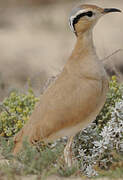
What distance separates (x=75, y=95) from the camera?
359 centimetres

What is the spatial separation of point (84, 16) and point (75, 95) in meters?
0.66

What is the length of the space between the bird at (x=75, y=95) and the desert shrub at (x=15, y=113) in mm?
927

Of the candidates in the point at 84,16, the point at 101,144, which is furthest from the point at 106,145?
the point at 84,16

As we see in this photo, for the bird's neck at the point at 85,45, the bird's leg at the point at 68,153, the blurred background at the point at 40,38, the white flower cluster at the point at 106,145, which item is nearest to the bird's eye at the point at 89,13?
the bird's neck at the point at 85,45

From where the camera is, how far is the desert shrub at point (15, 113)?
4664mm

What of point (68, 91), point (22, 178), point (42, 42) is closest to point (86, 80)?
point (68, 91)

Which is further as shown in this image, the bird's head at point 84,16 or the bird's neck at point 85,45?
the bird's neck at point 85,45

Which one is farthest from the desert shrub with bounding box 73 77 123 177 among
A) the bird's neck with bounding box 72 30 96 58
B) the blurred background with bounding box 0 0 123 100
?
the blurred background with bounding box 0 0 123 100

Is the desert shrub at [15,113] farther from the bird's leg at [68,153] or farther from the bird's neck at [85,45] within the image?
the bird's neck at [85,45]

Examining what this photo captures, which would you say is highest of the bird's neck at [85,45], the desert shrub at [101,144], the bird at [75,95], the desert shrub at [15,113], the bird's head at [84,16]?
the bird's head at [84,16]

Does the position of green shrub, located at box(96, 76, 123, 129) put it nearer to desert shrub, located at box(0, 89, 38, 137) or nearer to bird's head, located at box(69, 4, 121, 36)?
desert shrub, located at box(0, 89, 38, 137)

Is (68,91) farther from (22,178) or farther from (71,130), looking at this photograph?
(22,178)

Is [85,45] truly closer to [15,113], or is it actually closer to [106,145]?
[106,145]

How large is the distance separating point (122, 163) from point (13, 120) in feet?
5.60
